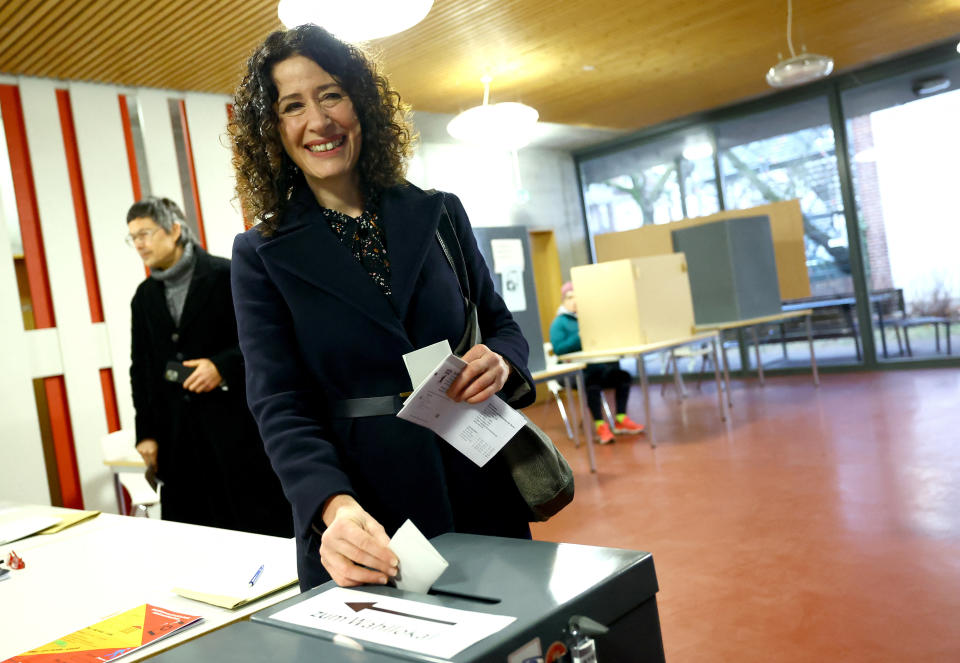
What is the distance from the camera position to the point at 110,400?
5.19 m

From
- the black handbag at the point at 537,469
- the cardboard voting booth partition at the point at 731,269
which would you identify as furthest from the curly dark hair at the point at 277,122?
the cardboard voting booth partition at the point at 731,269

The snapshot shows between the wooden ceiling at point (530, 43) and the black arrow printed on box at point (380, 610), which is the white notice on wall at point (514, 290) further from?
the black arrow printed on box at point (380, 610)

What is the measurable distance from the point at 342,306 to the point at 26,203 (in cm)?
460

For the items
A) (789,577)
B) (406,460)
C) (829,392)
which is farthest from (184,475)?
(829,392)

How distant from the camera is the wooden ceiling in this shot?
4.33 meters

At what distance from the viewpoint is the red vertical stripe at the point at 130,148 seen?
535cm

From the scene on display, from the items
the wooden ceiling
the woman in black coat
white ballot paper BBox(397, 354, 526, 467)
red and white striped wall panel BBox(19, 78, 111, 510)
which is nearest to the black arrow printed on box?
white ballot paper BBox(397, 354, 526, 467)

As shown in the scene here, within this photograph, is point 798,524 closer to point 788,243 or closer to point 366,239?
point 366,239

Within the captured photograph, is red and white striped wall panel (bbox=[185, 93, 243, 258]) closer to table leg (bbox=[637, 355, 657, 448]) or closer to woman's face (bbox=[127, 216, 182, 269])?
woman's face (bbox=[127, 216, 182, 269])

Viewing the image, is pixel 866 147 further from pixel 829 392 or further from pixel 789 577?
pixel 789 577

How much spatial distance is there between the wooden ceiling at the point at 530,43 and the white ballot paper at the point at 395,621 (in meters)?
3.45

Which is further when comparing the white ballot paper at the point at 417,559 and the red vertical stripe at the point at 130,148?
the red vertical stripe at the point at 130,148

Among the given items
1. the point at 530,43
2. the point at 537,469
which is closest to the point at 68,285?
the point at 530,43

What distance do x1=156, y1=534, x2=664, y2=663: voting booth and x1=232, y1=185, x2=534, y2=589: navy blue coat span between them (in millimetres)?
317
